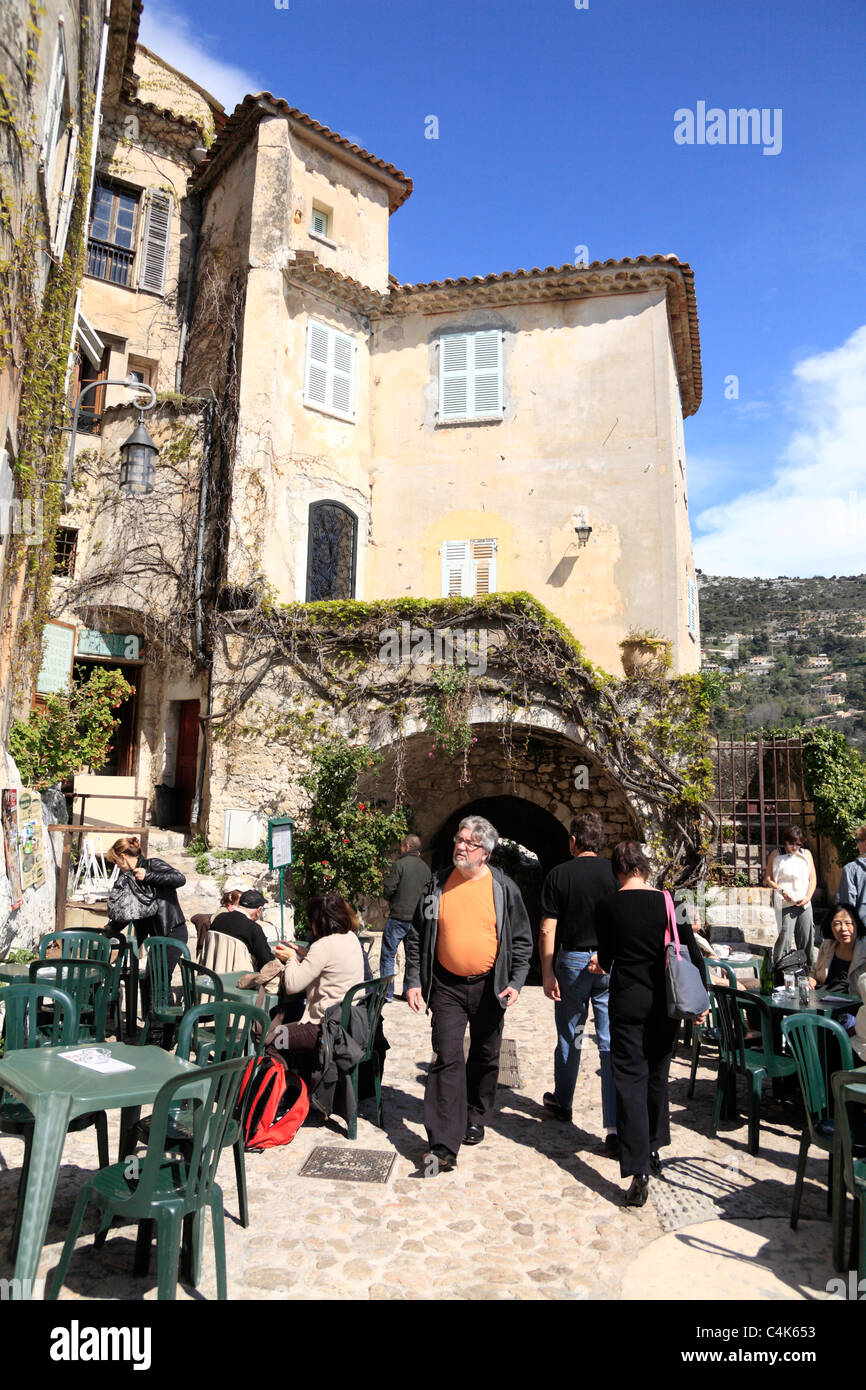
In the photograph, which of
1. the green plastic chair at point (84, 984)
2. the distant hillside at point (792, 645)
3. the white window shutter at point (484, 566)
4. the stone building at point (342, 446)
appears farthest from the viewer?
the distant hillside at point (792, 645)

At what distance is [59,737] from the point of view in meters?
8.77

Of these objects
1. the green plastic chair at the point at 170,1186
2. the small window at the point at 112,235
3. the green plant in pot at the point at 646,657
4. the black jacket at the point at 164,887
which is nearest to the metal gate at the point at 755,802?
the green plant in pot at the point at 646,657

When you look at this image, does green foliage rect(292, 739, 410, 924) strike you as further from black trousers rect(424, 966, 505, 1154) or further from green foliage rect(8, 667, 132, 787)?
black trousers rect(424, 966, 505, 1154)

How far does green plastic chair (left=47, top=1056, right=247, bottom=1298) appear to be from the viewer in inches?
117

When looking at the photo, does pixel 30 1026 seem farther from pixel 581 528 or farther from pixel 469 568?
pixel 581 528

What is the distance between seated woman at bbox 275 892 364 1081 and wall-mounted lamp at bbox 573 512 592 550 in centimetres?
1068

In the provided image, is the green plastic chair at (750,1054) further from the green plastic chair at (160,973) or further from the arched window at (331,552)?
the arched window at (331,552)

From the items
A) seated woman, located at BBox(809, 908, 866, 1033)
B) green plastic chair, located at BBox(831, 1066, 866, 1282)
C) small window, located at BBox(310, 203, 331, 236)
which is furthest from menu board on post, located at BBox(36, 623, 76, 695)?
small window, located at BBox(310, 203, 331, 236)

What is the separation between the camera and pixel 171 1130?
3783 millimetres

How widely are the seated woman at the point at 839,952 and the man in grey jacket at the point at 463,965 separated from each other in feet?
7.27

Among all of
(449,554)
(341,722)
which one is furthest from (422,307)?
(341,722)

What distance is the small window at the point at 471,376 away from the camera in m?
15.7

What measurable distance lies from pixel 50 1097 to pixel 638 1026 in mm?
2746
